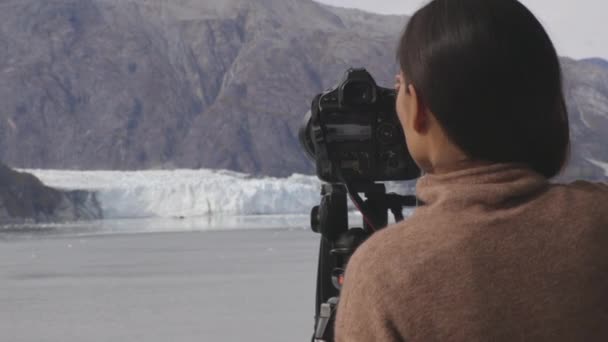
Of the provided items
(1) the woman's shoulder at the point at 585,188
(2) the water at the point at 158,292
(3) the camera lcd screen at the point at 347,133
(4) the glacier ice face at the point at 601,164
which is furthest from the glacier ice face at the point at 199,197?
(4) the glacier ice face at the point at 601,164

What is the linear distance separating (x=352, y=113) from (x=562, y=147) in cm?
98

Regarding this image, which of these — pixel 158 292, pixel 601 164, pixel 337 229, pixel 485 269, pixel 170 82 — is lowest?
pixel 601 164

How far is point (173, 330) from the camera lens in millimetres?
8461

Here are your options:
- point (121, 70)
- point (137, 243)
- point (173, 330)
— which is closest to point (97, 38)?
point (121, 70)

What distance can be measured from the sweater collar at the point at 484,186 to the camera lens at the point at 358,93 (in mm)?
976

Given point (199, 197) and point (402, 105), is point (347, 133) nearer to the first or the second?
point (402, 105)

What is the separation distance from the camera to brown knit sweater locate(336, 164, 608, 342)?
0.97 m

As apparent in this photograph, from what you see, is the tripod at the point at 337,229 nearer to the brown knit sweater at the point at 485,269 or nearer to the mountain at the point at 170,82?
the brown knit sweater at the point at 485,269

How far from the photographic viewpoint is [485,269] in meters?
0.98

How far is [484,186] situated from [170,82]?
464ft

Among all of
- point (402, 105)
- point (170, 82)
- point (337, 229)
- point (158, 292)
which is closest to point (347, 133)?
point (337, 229)

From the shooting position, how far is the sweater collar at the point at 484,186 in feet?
3.34

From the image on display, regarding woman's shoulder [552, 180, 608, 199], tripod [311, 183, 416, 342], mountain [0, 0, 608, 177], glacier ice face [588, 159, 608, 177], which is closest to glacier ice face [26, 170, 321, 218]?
tripod [311, 183, 416, 342]

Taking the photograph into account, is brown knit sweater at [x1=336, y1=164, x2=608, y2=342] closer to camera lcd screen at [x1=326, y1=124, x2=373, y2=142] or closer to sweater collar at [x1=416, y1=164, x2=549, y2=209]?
sweater collar at [x1=416, y1=164, x2=549, y2=209]
